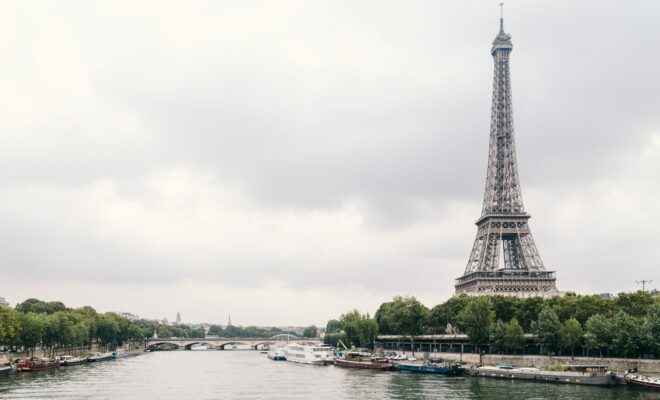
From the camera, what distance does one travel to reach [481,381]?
3076 inches

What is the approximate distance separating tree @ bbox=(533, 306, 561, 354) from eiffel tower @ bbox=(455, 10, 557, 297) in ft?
112

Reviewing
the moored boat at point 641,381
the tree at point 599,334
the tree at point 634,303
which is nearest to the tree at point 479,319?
the tree at point 634,303

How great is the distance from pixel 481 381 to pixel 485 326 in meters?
23.4

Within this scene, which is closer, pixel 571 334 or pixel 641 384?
pixel 641 384

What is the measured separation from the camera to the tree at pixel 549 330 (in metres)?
88.4

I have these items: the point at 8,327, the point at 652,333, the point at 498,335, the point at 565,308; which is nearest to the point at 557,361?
the point at 498,335

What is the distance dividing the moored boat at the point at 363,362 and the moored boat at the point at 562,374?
17953 mm

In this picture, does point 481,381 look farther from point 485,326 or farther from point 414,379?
point 485,326

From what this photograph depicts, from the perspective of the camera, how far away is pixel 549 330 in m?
88.8

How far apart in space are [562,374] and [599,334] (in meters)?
10.5

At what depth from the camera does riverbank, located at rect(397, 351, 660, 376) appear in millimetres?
74938

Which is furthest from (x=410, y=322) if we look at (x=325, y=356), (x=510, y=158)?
(x=510, y=158)

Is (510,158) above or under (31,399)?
above

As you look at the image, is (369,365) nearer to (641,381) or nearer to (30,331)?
(641,381)
